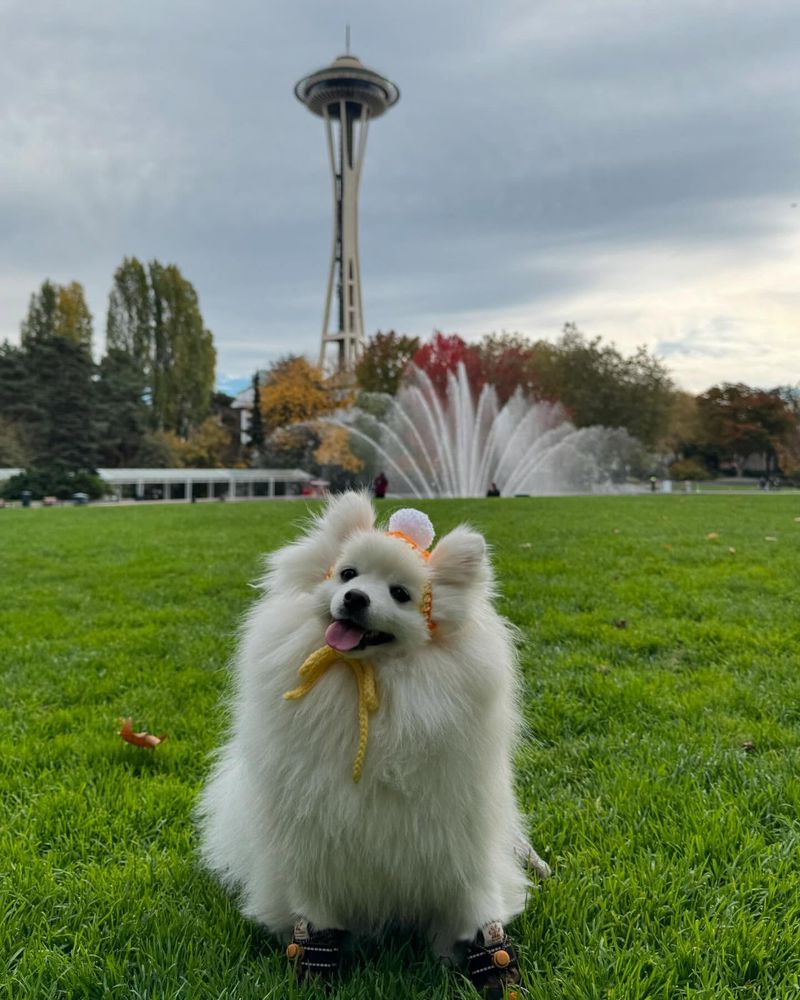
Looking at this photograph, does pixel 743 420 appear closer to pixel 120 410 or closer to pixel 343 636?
pixel 120 410

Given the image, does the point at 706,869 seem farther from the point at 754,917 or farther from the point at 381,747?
the point at 381,747

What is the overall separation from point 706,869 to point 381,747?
4.18 feet

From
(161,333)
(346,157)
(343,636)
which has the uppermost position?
(346,157)

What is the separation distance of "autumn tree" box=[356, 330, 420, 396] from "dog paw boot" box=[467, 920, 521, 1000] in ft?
127

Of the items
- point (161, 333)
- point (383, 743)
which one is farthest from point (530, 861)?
point (161, 333)

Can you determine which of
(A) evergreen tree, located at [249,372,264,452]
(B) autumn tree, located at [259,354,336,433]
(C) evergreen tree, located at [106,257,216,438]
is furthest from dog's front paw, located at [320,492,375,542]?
(C) evergreen tree, located at [106,257,216,438]

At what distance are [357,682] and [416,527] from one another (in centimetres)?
43

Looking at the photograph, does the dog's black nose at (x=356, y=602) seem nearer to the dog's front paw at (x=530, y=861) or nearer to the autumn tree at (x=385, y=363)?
the dog's front paw at (x=530, y=861)

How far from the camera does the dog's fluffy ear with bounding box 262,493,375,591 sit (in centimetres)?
183

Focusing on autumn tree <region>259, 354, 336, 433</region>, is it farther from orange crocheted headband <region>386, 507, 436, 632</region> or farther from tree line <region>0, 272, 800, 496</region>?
orange crocheted headband <region>386, 507, 436, 632</region>

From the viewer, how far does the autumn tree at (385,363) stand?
4000 cm

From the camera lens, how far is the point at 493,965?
1.75 m

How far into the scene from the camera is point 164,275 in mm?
50906

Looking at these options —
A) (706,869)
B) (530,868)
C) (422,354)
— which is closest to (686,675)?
(706,869)
